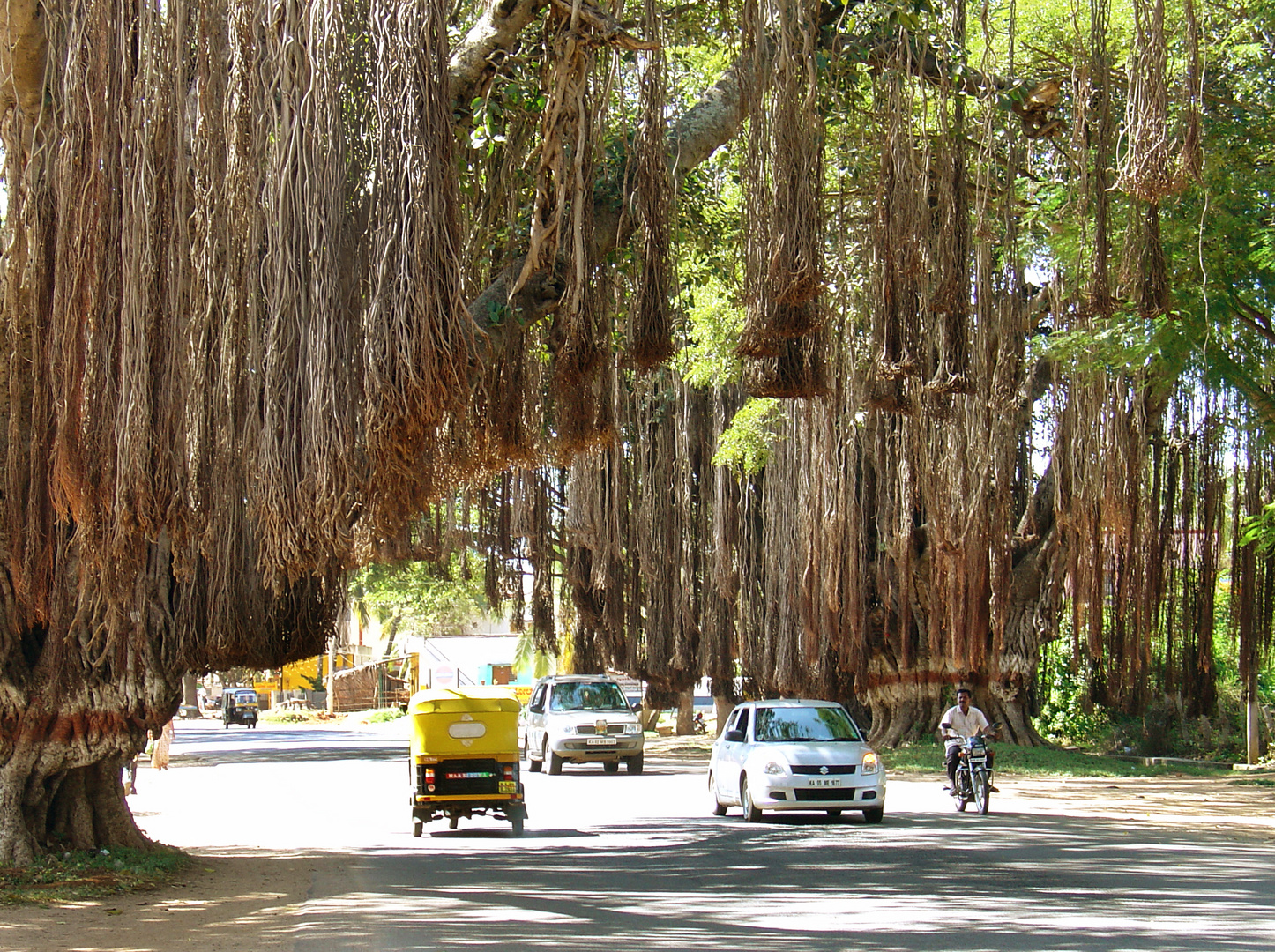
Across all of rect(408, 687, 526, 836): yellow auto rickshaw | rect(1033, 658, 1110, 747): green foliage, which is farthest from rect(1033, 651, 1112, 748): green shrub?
rect(408, 687, 526, 836): yellow auto rickshaw

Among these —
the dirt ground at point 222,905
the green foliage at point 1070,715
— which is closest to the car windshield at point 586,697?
the dirt ground at point 222,905

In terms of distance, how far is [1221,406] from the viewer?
19.7m

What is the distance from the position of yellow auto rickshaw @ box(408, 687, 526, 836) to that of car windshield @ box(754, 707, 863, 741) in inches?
134

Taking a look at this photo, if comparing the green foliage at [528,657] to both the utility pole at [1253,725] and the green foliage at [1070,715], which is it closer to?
the green foliage at [1070,715]

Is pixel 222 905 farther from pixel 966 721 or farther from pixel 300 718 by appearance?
pixel 300 718

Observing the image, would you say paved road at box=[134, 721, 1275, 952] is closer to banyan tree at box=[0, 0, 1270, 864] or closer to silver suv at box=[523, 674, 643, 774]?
banyan tree at box=[0, 0, 1270, 864]

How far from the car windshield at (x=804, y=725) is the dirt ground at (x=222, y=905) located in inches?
100

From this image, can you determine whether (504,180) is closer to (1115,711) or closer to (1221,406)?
(1221,406)

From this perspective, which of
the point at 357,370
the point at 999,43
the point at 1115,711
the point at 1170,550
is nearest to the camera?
the point at 357,370

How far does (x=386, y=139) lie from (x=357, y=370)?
45.8 inches

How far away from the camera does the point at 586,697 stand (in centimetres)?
2552

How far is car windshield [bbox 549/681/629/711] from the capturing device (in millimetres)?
25344

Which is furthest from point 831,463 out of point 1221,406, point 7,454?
point 7,454

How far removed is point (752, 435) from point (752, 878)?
40.9 ft
